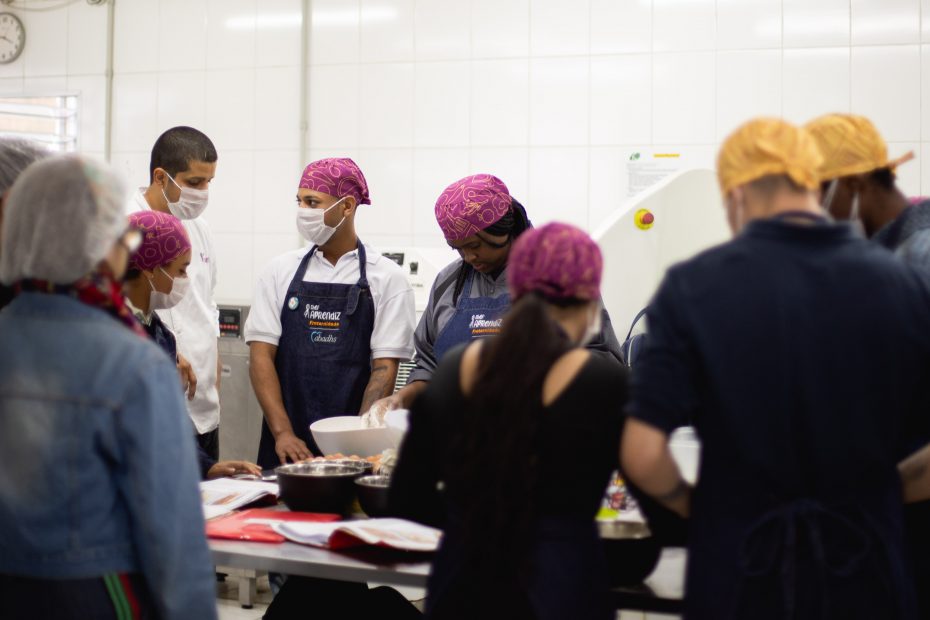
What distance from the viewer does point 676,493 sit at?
141 cm

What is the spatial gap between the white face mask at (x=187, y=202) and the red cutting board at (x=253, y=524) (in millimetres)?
1517

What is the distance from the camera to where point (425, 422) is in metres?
1.50

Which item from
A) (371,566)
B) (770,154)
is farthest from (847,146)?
(371,566)

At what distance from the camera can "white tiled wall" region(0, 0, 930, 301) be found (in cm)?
414

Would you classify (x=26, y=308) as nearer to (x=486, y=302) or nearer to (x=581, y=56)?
(x=486, y=302)

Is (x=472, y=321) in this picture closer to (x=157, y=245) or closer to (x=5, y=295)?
(x=157, y=245)

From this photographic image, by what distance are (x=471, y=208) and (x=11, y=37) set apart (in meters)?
3.87

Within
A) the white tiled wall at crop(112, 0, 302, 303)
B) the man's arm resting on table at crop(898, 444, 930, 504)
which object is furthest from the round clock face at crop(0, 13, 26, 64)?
the man's arm resting on table at crop(898, 444, 930, 504)

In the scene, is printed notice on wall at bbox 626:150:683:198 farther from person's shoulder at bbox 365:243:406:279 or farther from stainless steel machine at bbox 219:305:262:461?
stainless steel machine at bbox 219:305:262:461

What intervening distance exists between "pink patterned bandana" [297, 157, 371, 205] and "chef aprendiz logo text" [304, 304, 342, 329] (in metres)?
0.35

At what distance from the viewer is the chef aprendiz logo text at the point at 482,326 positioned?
2578 millimetres

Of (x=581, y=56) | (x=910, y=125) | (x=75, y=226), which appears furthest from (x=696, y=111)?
(x=75, y=226)

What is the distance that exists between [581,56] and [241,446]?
7.83 ft

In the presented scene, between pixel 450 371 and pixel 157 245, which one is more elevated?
pixel 157 245
